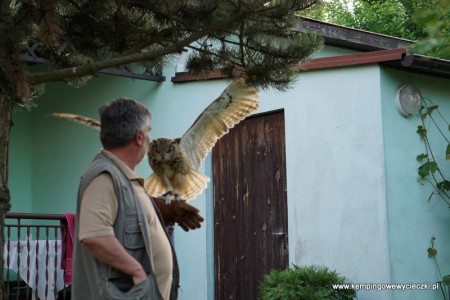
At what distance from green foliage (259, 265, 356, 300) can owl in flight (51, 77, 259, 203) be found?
197 cm

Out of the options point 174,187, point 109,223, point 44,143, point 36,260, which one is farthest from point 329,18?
point 109,223

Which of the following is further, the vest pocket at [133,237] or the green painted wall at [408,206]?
the green painted wall at [408,206]

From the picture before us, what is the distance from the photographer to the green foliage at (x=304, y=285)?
26.9 feet

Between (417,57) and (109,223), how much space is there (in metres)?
5.23

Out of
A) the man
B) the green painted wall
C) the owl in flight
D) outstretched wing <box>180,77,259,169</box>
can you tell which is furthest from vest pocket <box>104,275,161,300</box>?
the green painted wall

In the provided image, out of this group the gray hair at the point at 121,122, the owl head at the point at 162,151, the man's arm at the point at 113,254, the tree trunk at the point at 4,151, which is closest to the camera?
the man's arm at the point at 113,254

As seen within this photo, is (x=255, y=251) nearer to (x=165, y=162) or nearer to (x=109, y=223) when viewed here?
(x=165, y=162)

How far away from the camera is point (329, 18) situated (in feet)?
67.9

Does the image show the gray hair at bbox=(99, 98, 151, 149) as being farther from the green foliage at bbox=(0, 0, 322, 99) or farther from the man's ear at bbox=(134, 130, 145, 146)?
the green foliage at bbox=(0, 0, 322, 99)

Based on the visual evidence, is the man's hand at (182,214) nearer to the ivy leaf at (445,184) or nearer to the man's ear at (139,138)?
the man's ear at (139,138)

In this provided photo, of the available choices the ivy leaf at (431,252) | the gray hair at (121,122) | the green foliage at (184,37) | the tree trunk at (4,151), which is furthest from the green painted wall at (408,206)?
the gray hair at (121,122)

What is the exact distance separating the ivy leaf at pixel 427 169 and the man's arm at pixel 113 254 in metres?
5.56

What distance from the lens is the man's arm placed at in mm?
3617

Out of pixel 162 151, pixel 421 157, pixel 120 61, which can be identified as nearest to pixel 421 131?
pixel 421 157
